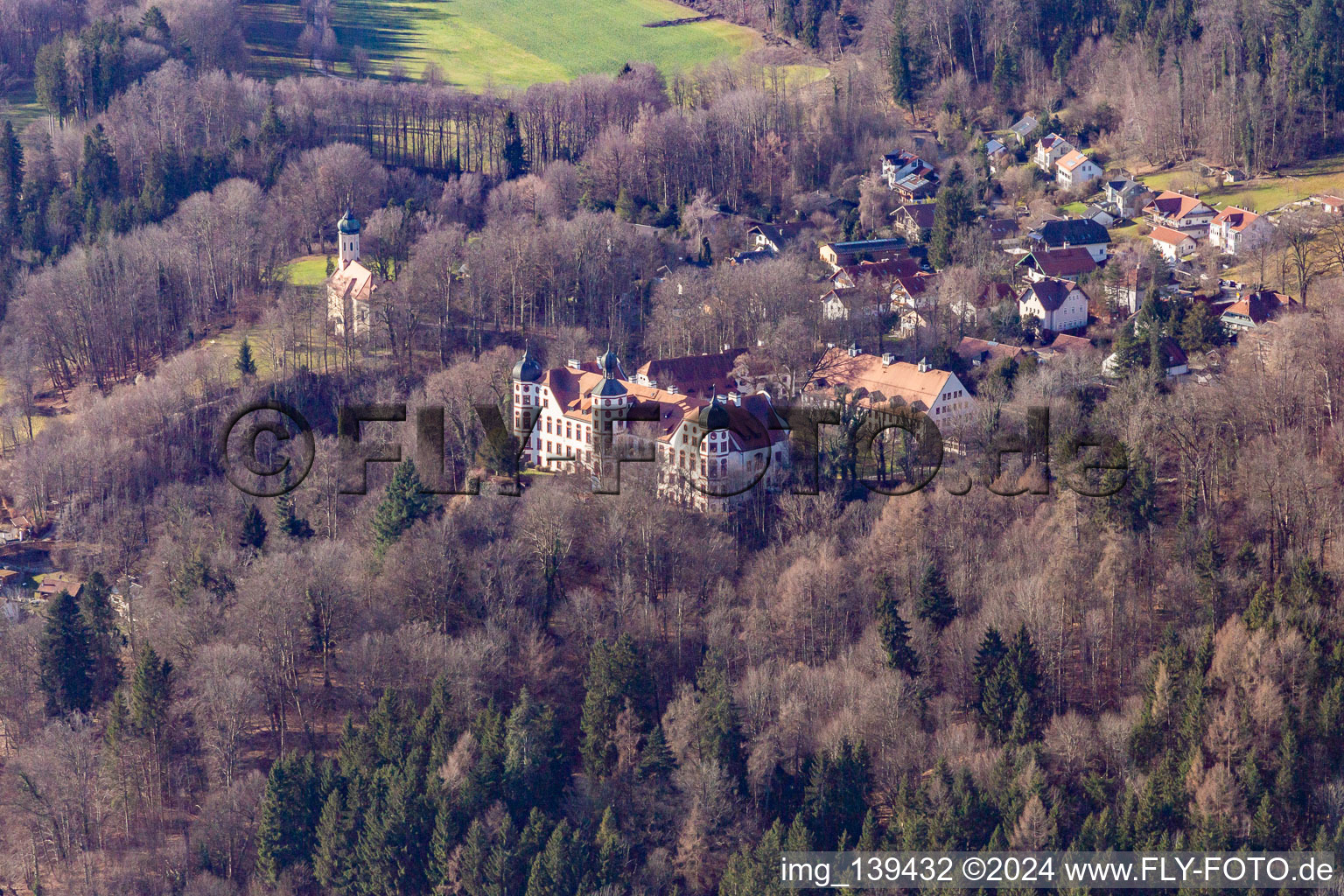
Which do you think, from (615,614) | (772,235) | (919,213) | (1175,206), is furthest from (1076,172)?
(615,614)

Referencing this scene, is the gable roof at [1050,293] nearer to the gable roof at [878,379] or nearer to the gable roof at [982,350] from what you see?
the gable roof at [982,350]

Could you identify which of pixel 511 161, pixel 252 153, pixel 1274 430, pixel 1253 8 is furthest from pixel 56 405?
pixel 1253 8

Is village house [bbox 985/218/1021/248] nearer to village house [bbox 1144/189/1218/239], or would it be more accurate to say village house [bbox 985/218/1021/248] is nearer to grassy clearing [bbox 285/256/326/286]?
village house [bbox 1144/189/1218/239]

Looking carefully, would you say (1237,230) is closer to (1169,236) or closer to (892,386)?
(1169,236)

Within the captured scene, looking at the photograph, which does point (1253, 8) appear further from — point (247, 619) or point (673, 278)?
point (247, 619)

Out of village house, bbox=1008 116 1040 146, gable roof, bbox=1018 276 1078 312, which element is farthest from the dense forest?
village house, bbox=1008 116 1040 146

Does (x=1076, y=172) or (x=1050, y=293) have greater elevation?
(x=1076, y=172)
